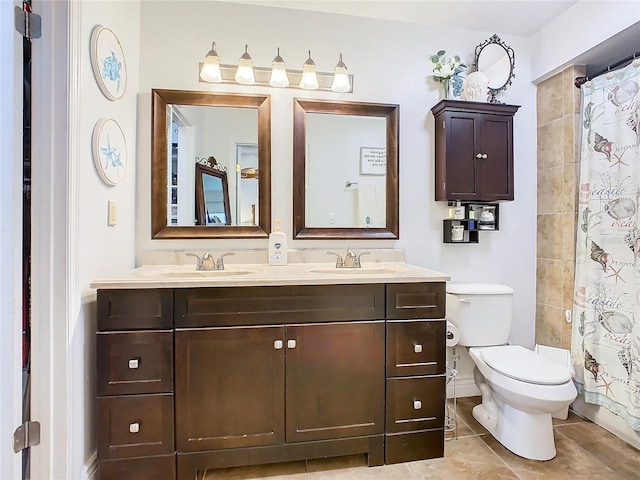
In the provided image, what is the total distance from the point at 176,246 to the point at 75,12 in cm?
113

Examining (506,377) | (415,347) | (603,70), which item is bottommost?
(506,377)

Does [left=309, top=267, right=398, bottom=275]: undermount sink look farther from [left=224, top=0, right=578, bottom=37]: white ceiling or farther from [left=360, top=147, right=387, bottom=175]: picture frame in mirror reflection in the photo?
[left=224, top=0, right=578, bottom=37]: white ceiling

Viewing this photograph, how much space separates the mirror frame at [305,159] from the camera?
6.71ft

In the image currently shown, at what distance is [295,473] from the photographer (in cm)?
159

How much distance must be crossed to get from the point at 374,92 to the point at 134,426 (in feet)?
7.06

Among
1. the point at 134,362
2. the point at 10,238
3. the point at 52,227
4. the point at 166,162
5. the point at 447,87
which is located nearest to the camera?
the point at 10,238

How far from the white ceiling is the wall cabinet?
165 cm

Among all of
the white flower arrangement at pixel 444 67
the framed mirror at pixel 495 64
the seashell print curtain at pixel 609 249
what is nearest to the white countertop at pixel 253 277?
the seashell print curtain at pixel 609 249

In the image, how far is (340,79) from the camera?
80.4 inches

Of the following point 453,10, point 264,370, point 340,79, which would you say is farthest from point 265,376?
point 453,10

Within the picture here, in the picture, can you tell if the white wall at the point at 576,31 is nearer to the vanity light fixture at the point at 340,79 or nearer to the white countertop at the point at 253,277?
the vanity light fixture at the point at 340,79

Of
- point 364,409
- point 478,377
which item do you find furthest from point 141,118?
point 478,377

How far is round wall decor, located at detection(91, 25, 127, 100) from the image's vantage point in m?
1.46

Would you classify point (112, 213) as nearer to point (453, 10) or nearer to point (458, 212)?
point (458, 212)
